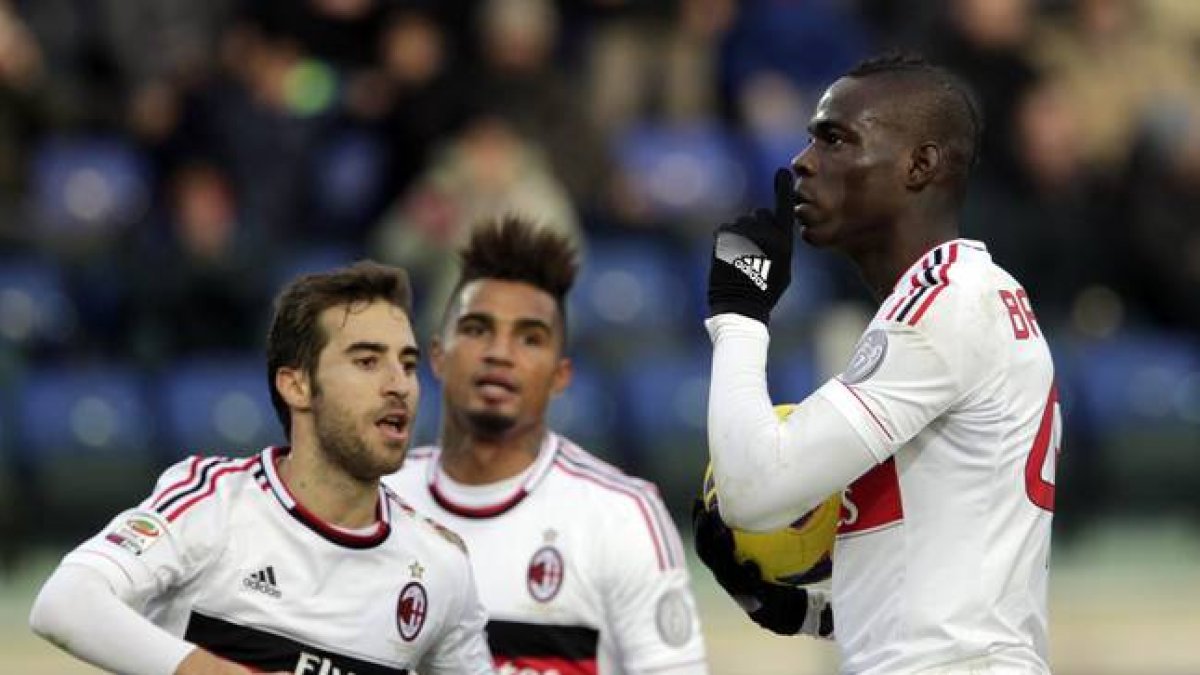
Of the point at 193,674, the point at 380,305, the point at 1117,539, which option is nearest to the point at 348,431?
the point at 380,305

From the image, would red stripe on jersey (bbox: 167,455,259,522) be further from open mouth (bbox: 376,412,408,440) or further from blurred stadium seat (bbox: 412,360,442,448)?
blurred stadium seat (bbox: 412,360,442,448)

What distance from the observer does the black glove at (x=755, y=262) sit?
4.77m

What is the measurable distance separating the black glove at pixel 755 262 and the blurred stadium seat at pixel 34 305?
7.55 metres

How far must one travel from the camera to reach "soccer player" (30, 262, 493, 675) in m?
5.08

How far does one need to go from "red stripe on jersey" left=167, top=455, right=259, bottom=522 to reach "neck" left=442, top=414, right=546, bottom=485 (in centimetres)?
125

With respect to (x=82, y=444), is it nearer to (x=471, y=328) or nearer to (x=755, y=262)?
(x=471, y=328)

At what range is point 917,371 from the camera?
4605mm

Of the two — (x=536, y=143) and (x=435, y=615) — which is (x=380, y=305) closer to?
(x=435, y=615)

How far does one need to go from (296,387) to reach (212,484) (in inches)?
11.9

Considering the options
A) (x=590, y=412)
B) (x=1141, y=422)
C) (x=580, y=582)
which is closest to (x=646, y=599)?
(x=580, y=582)

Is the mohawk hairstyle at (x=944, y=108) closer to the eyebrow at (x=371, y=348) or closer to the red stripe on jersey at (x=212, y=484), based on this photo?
the eyebrow at (x=371, y=348)

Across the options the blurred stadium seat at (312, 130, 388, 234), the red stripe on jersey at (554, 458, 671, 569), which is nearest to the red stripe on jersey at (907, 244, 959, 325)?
the red stripe on jersey at (554, 458, 671, 569)

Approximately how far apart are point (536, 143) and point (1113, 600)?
385 centimetres

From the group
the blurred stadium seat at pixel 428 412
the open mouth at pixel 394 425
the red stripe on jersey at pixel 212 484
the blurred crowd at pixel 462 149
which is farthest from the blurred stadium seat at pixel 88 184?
the open mouth at pixel 394 425
